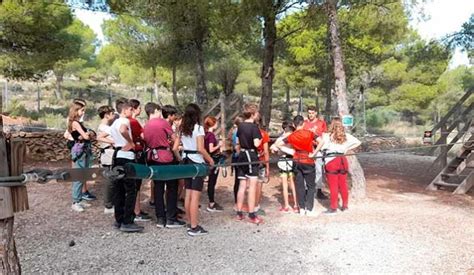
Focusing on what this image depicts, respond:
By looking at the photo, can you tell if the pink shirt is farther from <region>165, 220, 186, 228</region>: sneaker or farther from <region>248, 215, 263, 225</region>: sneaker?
<region>248, 215, 263, 225</region>: sneaker

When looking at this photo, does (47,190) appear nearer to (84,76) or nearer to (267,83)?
(267,83)

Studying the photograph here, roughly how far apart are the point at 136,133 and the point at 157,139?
338mm

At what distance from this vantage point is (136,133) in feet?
17.6

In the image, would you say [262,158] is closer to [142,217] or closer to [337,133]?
[337,133]

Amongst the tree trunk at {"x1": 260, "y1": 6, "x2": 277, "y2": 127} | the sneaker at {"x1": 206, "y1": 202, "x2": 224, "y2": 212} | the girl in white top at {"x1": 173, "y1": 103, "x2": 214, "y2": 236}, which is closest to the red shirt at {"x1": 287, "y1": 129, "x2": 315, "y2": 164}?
the sneaker at {"x1": 206, "y1": 202, "x2": 224, "y2": 212}

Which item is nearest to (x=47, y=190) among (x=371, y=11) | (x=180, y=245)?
(x=180, y=245)

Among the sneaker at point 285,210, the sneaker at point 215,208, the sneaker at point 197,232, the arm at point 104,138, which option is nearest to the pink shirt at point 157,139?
the arm at point 104,138

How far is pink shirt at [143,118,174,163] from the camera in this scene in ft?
17.0

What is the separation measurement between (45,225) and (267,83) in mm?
7021

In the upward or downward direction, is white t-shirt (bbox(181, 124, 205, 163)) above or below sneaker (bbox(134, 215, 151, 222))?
above

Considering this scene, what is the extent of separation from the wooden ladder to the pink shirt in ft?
18.3

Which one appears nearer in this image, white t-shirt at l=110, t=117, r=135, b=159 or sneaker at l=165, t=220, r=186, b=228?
white t-shirt at l=110, t=117, r=135, b=159

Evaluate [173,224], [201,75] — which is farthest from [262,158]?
A: [201,75]

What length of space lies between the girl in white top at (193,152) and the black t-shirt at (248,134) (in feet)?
1.88
